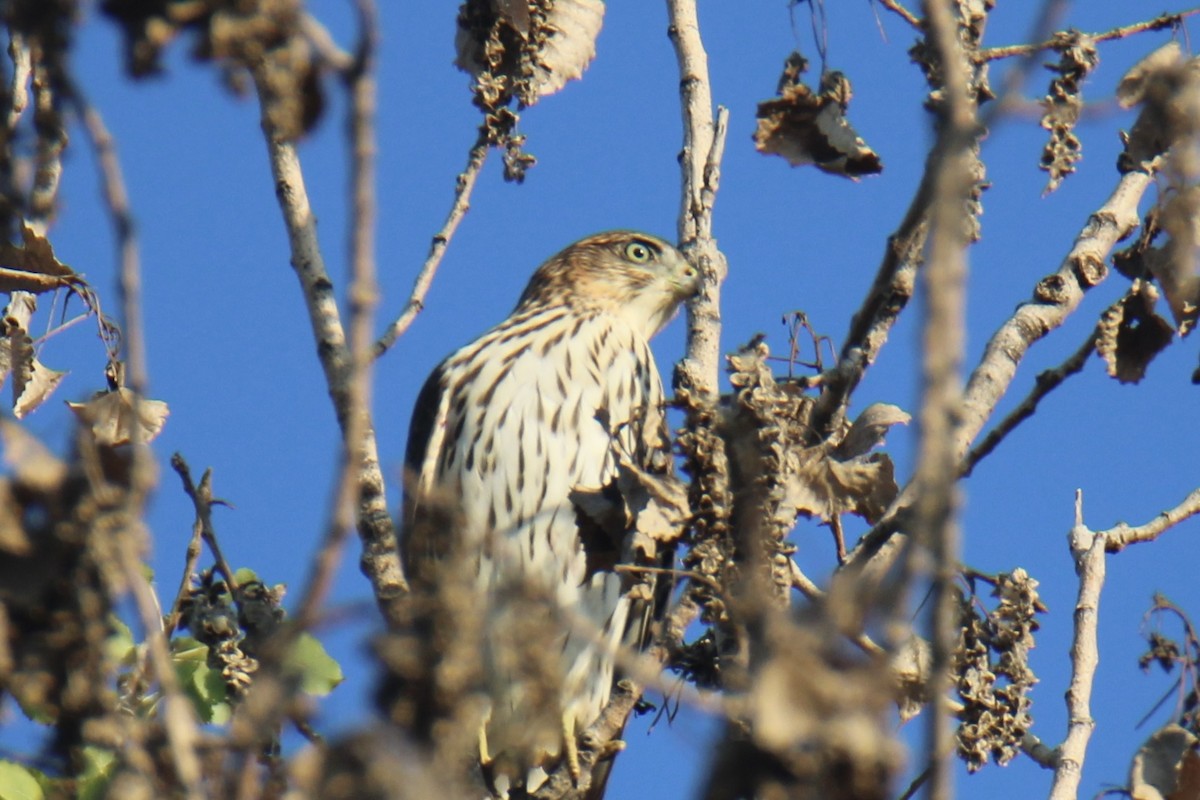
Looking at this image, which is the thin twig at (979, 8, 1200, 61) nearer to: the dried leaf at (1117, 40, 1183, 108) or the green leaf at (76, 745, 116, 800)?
the dried leaf at (1117, 40, 1183, 108)

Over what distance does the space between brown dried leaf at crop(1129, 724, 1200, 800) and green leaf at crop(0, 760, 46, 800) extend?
216cm

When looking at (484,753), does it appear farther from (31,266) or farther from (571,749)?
(31,266)

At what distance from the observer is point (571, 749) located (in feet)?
15.3

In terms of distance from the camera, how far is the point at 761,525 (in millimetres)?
2928

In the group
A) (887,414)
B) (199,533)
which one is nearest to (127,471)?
(199,533)

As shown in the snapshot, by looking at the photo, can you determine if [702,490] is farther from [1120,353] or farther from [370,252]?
[370,252]

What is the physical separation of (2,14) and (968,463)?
182 cm

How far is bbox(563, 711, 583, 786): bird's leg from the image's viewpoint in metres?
3.52

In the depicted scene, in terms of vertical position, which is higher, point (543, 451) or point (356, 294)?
point (543, 451)

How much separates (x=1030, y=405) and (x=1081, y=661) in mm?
922

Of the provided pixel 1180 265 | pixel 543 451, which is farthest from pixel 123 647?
pixel 1180 265

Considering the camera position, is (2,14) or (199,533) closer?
(2,14)

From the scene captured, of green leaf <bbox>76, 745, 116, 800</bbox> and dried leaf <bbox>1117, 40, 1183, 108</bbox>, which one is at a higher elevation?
dried leaf <bbox>1117, 40, 1183, 108</bbox>

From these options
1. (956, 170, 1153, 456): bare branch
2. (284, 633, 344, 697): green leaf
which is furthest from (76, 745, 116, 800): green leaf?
(956, 170, 1153, 456): bare branch
